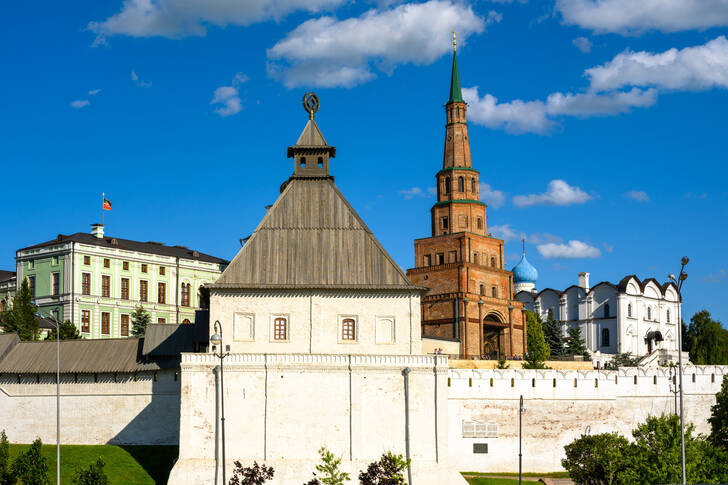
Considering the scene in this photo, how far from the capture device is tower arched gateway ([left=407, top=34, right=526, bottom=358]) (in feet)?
282

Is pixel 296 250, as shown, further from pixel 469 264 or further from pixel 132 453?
pixel 469 264

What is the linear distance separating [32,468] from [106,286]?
44297mm

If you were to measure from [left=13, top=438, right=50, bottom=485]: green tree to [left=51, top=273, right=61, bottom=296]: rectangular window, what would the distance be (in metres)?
41.1

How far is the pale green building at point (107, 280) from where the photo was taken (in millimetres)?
87875

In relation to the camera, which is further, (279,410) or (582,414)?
(582,414)

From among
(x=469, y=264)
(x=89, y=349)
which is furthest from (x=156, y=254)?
(x=89, y=349)

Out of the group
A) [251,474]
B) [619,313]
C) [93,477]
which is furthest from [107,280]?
[619,313]

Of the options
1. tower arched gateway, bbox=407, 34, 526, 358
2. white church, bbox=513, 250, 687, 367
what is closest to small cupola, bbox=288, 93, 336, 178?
tower arched gateway, bbox=407, 34, 526, 358

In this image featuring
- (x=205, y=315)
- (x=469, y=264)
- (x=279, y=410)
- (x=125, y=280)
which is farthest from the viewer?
(x=125, y=280)

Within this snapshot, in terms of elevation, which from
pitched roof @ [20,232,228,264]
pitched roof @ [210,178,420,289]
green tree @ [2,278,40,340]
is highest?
pitched roof @ [20,232,228,264]

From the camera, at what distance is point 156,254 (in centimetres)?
9438

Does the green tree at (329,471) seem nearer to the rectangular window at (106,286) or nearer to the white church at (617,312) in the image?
the rectangular window at (106,286)

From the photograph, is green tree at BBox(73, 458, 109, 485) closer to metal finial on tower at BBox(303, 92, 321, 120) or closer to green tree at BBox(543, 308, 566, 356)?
metal finial on tower at BBox(303, 92, 321, 120)

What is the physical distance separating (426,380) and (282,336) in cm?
746
